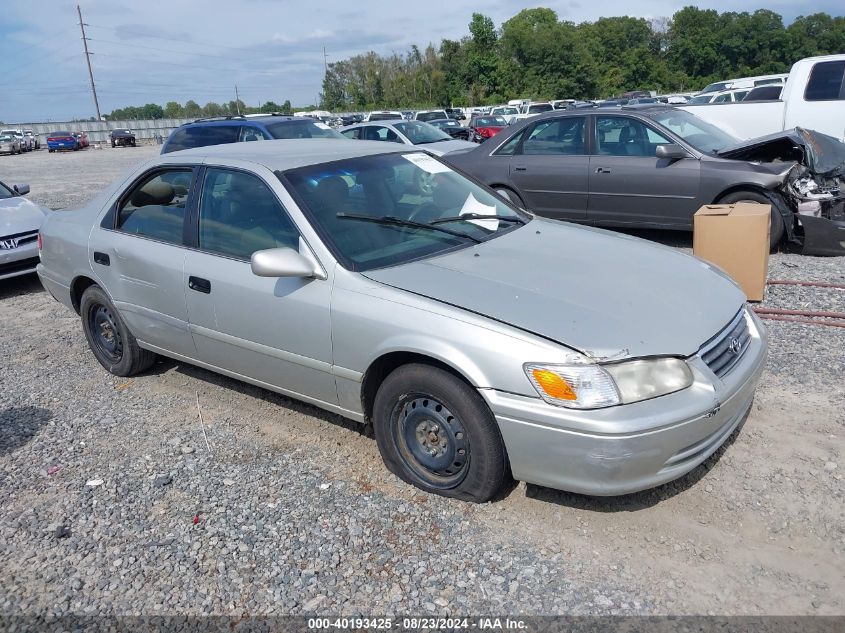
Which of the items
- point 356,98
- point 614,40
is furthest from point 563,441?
point 614,40

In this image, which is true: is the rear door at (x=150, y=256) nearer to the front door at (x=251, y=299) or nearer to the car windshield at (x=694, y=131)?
the front door at (x=251, y=299)

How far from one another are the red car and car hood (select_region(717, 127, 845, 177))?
16538 millimetres

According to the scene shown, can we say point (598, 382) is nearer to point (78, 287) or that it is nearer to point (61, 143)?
point (78, 287)

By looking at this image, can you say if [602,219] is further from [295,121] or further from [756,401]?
[295,121]

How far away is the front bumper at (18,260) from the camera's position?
781 cm

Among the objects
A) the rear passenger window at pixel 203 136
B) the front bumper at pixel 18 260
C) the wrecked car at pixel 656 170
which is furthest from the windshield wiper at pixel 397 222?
the rear passenger window at pixel 203 136

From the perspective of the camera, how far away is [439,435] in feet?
10.9

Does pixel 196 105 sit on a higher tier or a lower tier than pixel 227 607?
higher

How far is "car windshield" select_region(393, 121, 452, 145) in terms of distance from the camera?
13.9 meters

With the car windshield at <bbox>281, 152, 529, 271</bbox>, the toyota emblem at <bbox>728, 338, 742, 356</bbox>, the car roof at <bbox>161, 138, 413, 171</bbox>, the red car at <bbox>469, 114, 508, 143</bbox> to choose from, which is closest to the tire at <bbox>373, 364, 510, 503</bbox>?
the car windshield at <bbox>281, 152, 529, 271</bbox>

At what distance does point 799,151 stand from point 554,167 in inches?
102

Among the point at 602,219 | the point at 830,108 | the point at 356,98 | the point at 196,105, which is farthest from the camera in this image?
the point at 196,105

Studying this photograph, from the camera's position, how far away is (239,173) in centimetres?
413

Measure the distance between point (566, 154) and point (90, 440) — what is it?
20.3 ft
